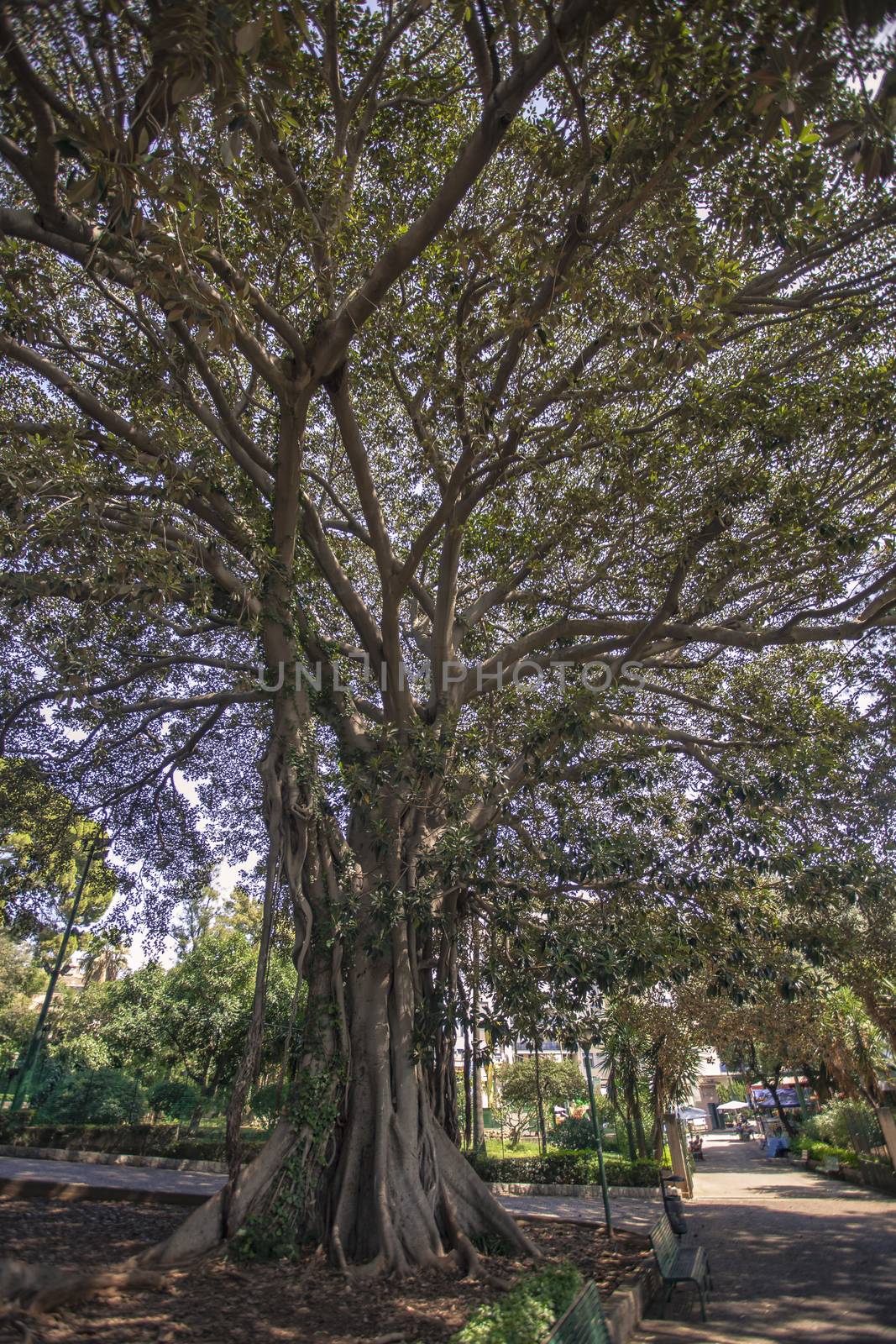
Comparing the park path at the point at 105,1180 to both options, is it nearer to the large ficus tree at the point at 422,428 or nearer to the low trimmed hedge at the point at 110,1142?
the low trimmed hedge at the point at 110,1142

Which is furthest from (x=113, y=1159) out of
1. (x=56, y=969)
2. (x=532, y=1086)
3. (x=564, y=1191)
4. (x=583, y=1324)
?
(x=583, y=1324)

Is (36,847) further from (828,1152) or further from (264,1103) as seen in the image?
(828,1152)

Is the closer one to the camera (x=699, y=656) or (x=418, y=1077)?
(x=418, y=1077)

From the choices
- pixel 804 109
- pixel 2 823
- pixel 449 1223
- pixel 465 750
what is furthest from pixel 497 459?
pixel 2 823

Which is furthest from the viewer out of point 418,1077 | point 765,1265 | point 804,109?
point 765,1265

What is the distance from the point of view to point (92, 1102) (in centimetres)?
1467

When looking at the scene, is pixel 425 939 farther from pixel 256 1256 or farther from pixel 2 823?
pixel 2 823

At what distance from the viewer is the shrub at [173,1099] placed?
53.2 feet

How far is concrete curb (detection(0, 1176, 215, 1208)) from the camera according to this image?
27.2 ft

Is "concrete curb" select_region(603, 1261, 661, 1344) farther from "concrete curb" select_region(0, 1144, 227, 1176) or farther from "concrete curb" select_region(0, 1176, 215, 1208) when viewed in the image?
"concrete curb" select_region(0, 1144, 227, 1176)

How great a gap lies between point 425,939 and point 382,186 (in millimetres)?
7014

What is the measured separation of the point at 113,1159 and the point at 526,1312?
37.3ft

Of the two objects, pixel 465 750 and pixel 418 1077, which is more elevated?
pixel 465 750

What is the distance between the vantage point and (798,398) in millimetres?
6996
